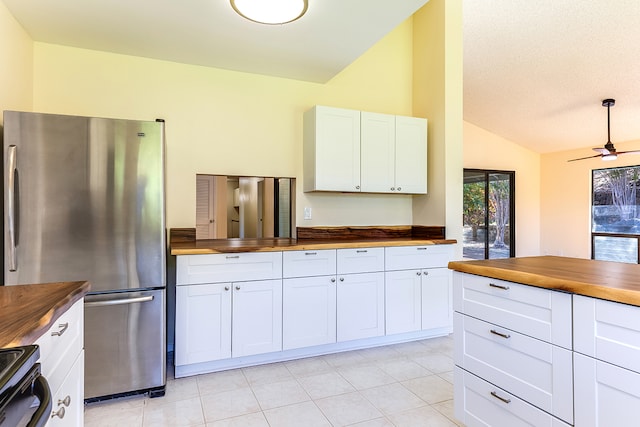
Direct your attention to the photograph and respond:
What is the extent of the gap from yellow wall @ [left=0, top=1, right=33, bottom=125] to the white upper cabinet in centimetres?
206

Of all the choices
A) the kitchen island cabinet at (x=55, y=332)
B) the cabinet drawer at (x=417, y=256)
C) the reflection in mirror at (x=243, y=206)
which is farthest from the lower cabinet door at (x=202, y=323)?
the cabinet drawer at (x=417, y=256)

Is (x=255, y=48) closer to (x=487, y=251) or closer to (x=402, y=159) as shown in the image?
(x=402, y=159)

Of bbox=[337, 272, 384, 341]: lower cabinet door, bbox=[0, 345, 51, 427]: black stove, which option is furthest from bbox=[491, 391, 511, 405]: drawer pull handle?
bbox=[0, 345, 51, 427]: black stove

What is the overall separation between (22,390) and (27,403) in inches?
1.3

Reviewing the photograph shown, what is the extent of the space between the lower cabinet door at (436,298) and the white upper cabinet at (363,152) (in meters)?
0.82

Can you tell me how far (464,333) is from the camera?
175cm

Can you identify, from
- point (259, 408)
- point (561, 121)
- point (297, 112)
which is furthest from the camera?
point (561, 121)

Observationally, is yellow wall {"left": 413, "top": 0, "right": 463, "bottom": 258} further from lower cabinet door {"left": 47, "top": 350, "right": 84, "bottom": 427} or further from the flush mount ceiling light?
lower cabinet door {"left": 47, "top": 350, "right": 84, "bottom": 427}

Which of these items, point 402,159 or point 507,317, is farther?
point 402,159

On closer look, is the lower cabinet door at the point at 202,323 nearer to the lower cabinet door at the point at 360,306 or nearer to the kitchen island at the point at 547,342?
the lower cabinet door at the point at 360,306

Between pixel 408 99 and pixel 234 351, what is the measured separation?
2983 mm

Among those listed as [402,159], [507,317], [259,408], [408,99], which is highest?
[408,99]

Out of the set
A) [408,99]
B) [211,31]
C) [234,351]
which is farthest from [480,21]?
[234,351]

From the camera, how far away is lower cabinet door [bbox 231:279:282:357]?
98.3 inches
